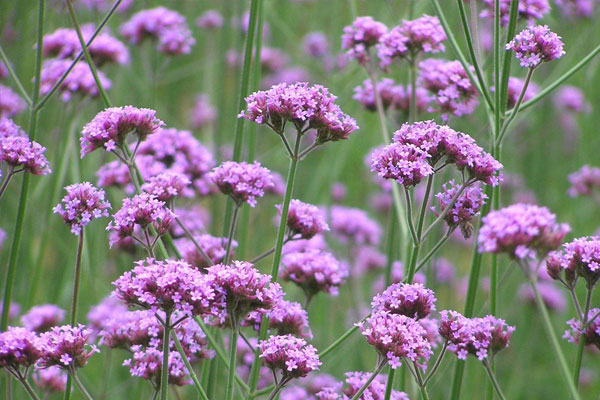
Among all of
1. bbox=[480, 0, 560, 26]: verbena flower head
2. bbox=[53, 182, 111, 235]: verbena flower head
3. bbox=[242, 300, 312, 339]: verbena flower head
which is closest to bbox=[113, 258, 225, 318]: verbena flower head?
bbox=[53, 182, 111, 235]: verbena flower head

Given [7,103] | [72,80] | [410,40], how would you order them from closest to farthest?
[410,40]
[72,80]
[7,103]

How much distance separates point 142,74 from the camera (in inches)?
171

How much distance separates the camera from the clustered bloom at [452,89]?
7.15 ft

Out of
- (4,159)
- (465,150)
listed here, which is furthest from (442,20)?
(4,159)

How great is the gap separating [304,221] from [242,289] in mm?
526

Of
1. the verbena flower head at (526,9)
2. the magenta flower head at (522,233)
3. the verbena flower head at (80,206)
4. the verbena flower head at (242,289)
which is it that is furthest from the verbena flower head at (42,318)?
the verbena flower head at (526,9)

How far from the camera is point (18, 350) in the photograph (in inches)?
57.6

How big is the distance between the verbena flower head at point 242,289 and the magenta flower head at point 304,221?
0.44 metres

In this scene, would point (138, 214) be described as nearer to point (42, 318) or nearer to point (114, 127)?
point (114, 127)

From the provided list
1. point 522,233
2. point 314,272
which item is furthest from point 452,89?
point 522,233

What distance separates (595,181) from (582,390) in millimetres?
1421

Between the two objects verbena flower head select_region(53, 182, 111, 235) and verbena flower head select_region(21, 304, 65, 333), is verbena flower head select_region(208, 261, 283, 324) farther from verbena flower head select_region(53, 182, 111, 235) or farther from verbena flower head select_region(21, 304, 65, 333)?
verbena flower head select_region(21, 304, 65, 333)

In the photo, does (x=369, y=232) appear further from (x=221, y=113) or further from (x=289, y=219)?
(x=289, y=219)

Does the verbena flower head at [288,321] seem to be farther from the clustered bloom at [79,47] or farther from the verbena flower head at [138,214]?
the clustered bloom at [79,47]
